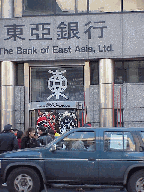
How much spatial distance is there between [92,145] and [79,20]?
10.1 metres

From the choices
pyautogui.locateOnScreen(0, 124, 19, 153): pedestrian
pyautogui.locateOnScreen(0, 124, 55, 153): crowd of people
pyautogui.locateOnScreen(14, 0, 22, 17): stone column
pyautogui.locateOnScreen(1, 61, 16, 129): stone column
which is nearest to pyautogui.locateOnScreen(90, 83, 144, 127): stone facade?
pyautogui.locateOnScreen(1, 61, 16, 129): stone column

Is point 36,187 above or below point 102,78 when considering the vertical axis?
below

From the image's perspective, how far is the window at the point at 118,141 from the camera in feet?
26.3

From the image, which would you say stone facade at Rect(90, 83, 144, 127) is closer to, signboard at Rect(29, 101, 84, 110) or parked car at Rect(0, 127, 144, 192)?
signboard at Rect(29, 101, 84, 110)

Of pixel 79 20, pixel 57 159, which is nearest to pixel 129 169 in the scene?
pixel 57 159

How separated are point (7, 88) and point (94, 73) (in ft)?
13.9

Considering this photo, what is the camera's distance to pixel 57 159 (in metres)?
8.03

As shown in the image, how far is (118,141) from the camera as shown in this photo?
8078 mm

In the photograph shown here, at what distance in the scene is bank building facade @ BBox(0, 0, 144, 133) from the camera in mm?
16922

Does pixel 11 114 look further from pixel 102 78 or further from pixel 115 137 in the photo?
pixel 115 137

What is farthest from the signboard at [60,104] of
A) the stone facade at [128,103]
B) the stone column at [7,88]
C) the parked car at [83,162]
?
the parked car at [83,162]

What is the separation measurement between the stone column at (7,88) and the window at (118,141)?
975 centimetres

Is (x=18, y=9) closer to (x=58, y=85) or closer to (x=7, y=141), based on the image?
(x=58, y=85)

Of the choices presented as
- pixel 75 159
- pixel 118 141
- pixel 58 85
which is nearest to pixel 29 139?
pixel 75 159
